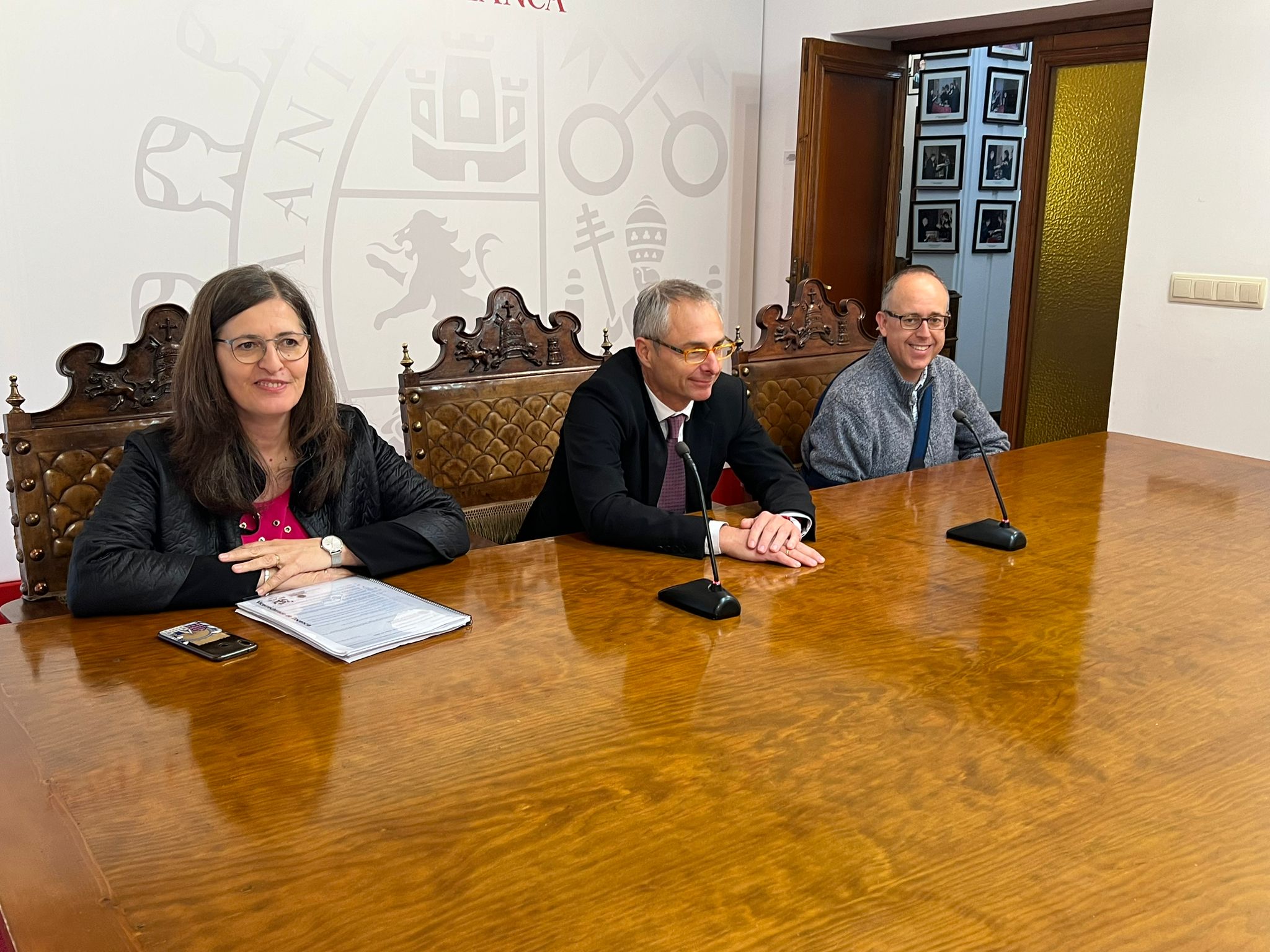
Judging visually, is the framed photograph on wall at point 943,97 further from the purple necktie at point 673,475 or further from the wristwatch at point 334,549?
the wristwatch at point 334,549

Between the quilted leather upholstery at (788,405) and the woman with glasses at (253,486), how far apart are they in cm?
121

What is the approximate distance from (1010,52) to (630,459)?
199 inches

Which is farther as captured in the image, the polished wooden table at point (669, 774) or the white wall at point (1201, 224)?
the white wall at point (1201, 224)

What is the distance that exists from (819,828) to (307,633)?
79cm

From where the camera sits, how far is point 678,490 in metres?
2.43

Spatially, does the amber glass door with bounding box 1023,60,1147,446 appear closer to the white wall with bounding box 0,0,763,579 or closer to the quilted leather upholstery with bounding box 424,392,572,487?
the white wall with bounding box 0,0,763,579

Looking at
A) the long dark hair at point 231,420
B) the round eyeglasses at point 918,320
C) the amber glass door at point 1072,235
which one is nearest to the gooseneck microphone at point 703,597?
the long dark hair at point 231,420

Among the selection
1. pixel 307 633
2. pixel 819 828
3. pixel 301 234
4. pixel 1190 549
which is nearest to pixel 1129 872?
pixel 819 828

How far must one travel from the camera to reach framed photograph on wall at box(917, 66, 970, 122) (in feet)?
19.6

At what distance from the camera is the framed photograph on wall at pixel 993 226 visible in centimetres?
630

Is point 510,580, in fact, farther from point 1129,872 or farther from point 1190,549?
point 1190,549

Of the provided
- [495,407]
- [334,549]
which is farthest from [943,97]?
[334,549]

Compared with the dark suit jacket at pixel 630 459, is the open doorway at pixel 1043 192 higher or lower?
higher

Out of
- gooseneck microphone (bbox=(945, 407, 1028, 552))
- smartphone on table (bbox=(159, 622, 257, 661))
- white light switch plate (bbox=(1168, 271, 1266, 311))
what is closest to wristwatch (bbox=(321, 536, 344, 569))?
smartphone on table (bbox=(159, 622, 257, 661))
